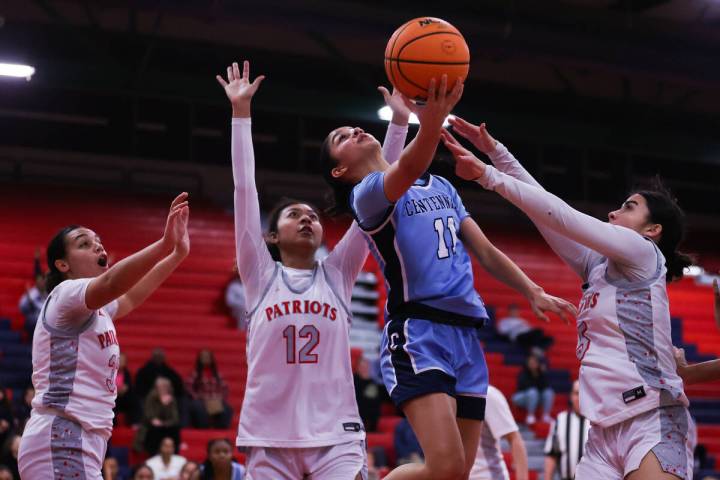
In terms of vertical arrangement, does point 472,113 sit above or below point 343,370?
above

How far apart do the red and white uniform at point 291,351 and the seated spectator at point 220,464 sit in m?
3.13

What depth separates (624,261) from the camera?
4.74m

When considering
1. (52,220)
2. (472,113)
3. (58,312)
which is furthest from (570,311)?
(472,113)

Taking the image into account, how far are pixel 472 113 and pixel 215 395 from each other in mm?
9435

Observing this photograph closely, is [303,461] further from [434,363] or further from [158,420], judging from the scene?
[158,420]

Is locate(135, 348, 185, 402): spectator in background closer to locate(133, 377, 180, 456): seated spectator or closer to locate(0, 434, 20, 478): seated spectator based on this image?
locate(133, 377, 180, 456): seated spectator

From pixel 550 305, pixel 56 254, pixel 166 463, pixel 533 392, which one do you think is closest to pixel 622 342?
pixel 550 305

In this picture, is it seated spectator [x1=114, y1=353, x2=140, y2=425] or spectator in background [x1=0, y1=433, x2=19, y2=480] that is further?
seated spectator [x1=114, y1=353, x2=140, y2=425]

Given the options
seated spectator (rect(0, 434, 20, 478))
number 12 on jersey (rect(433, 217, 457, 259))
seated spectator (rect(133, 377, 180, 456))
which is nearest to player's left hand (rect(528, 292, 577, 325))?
number 12 on jersey (rect(433, 217, 457, 259))

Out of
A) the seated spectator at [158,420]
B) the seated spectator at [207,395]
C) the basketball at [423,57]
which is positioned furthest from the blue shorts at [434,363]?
the seated spectator at [207,395]

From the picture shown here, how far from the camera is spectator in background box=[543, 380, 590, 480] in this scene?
959 centimetres

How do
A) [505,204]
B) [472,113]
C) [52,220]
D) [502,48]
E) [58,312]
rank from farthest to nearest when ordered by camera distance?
1. [505,204]
2. [472,113]
3. [52,220]
4. [502,48]
5. [58,312]

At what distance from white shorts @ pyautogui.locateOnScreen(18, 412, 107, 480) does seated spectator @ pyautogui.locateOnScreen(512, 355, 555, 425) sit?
1166 cm

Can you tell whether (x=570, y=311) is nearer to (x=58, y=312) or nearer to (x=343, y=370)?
(x=343, y=370)
